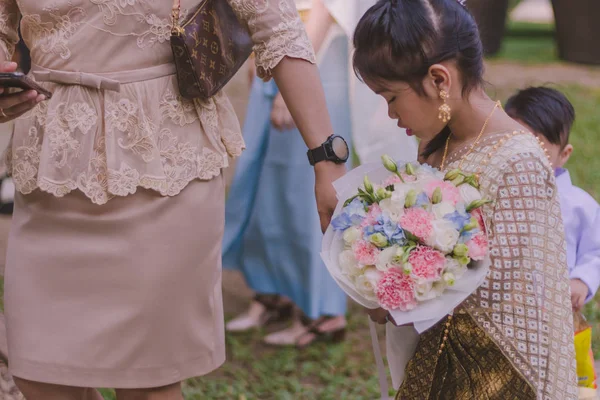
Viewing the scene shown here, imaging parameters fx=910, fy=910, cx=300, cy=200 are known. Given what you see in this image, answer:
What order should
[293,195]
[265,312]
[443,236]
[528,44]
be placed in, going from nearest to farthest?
[443,236] < [293,195] < [265,312] < [528,44]

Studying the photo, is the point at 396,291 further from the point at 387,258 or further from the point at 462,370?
the point at 462,370

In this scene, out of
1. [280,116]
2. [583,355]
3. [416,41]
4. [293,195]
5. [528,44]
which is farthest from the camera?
[528,44]

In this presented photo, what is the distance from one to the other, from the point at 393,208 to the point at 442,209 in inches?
4.7

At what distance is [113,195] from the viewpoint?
2295 mm

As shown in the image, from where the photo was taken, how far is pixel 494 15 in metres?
14.3

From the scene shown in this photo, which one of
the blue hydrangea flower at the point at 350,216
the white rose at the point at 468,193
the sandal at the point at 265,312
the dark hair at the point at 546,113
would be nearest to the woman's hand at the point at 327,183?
the blue hydrangea flower at the point at 350,216

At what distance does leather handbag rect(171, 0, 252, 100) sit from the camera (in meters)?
2.27

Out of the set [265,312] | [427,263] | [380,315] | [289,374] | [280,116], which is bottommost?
[265,312]

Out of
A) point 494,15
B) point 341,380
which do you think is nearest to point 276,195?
point 341,380

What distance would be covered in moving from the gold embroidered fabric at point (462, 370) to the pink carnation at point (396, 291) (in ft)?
0.99

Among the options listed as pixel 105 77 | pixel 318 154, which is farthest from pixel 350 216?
pixel 105 77

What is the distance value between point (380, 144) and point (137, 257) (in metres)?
2.17

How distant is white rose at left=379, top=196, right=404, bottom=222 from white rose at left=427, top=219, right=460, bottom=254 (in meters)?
0.09

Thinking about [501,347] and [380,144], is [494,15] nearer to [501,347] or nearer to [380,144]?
[380,144]
